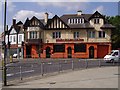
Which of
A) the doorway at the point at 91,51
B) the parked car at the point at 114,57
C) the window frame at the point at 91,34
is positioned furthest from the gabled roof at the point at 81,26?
the parked car at the point at 114,57

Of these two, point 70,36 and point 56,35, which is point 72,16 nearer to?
point 70,36

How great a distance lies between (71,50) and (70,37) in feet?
9.33

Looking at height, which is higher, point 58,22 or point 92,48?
point 58,22

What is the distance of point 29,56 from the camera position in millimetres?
68125

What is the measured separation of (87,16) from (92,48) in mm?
8009

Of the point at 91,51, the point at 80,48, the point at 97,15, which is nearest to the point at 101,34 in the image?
the point at 97,15

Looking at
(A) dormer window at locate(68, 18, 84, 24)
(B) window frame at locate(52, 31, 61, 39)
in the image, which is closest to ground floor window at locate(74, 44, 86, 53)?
(B) window frame at locate(52, 31, 61, 39)

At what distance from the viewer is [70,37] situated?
6681 centimetres

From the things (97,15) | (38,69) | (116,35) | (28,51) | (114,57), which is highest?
(97,15)

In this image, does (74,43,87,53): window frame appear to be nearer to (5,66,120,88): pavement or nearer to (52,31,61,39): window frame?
(52,31,61,39): window frame

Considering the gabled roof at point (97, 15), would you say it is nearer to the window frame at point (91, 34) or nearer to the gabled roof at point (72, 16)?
the gabled roof at point (72, 16)

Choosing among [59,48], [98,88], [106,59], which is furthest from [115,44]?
[98,88]

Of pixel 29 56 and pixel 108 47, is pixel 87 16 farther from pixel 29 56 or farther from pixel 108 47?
pixel 29 56

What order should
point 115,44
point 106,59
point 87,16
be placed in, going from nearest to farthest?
1. point 106,59
2. point 87,16
3. point 115,44
